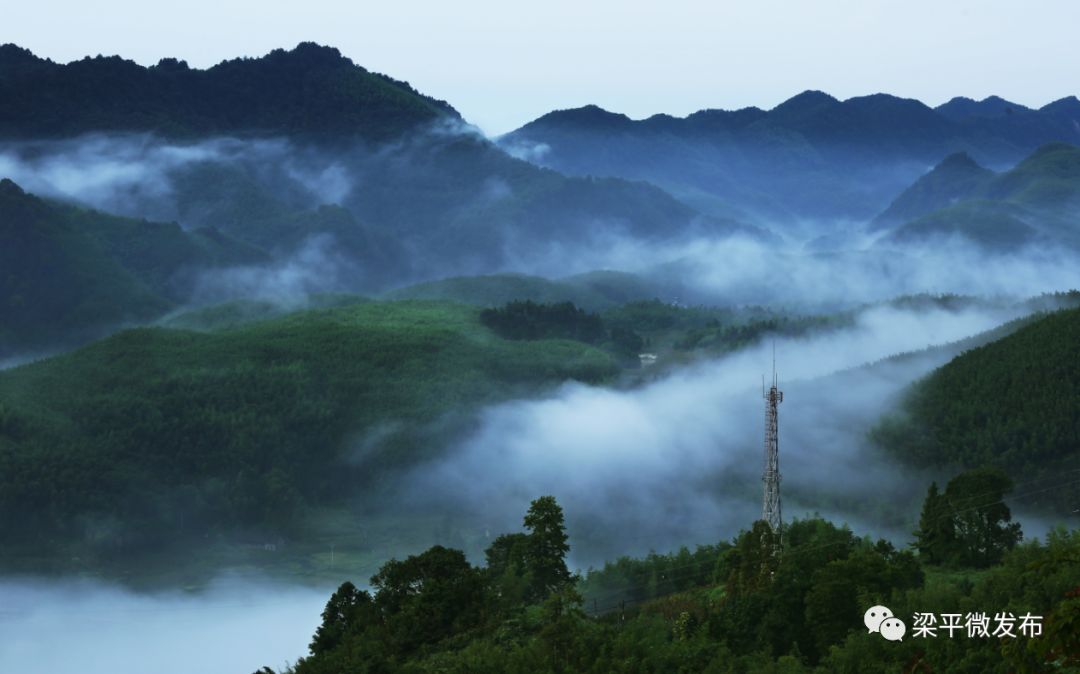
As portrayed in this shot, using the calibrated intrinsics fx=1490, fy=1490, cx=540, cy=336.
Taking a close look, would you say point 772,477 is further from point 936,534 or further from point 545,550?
point 545,550

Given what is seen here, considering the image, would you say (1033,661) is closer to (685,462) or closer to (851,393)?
A: (851,393)

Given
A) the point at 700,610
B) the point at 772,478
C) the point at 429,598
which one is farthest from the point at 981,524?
the point at 429,598

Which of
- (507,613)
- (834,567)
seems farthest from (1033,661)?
(507,613)

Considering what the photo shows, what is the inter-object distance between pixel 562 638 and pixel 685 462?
133 m

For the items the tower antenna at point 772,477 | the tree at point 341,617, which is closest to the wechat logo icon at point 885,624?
the tower antenna at point 772,477

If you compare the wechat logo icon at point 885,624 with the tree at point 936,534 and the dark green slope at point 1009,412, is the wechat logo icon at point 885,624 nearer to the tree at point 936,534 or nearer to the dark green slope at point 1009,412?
the tree at point 936,534

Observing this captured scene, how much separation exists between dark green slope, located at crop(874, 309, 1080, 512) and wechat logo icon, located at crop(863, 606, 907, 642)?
68.7 m

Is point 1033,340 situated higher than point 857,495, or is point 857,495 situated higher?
point 1033,340

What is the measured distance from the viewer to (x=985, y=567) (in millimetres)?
70250

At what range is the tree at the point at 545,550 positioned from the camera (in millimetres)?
79500

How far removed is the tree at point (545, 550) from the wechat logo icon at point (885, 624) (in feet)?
86.6

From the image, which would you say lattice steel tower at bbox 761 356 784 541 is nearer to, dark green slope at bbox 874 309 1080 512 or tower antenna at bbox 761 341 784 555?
tower antenna at bbox 761 341 784 555

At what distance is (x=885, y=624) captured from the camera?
53.4 meters

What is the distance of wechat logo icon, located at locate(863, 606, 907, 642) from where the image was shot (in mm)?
52844
